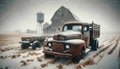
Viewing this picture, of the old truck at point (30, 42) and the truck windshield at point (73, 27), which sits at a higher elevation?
the truck windshield at point (73, 27)

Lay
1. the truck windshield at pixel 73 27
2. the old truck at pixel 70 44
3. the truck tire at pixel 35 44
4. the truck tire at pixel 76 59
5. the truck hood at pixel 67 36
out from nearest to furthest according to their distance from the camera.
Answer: the old truck at pixel 70 44 < the truck tire at pixel 76 59 < the truck hood at pixel 67 36 < the truck windshield at pixel 73 27 < the truck tire at pixel 35 44

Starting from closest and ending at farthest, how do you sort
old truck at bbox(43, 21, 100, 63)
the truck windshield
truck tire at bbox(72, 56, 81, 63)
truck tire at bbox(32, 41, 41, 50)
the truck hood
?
old truck at bbox(43, 21, 100, 63) → truck tire at bbox(72, 56, 81, 63) → the truck hood → the truck windshield → truck tire at bbox(32, 41, 41, 50)

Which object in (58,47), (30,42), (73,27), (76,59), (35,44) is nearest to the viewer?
(76,59)

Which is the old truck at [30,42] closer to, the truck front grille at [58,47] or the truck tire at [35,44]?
the truck tire at [35,44]

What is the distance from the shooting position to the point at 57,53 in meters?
5.47

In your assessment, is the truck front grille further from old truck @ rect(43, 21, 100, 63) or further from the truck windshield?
the truck windshield

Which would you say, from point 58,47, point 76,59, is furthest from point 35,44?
point 76,59

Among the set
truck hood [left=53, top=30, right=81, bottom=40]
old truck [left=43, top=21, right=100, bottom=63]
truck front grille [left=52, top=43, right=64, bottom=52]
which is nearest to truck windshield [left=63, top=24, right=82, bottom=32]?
old truck [left=43, top=21, right=100, bottom=63]

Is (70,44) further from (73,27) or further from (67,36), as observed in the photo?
(73,27)

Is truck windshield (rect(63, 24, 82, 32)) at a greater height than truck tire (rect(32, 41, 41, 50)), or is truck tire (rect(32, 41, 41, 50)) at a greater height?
truck windshield (rect(63, 24, 82, 32))

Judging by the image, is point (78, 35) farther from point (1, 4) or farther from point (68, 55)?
point (1, 4)

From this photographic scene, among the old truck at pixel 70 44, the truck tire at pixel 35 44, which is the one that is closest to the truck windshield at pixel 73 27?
the old truck at pixel 70 44

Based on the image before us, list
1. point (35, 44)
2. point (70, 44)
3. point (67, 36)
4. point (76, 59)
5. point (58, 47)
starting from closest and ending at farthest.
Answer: point (70, 44) < point (76, 59) < point (58, 47) < point (67, 36) < point (35, 44)

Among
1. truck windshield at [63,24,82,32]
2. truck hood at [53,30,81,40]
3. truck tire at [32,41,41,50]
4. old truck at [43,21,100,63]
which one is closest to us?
old truck at [43,21,100,63]
